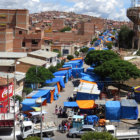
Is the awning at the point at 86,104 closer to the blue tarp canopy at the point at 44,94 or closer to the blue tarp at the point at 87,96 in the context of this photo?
the blue tarp at the point at 87,96

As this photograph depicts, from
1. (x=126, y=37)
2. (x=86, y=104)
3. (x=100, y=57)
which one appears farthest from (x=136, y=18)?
(x=86, y=104)

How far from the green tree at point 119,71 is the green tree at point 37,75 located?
5.10 meters

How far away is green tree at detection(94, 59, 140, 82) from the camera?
2242 centimetres

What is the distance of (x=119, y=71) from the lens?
22.7 meters

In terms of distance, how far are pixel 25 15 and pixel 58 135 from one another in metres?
34.3

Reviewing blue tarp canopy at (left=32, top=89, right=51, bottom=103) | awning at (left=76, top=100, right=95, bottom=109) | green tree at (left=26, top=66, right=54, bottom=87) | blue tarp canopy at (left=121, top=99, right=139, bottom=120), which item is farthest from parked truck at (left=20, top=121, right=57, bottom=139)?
green tree at (left=26, top=66, right=54, bottom=87)

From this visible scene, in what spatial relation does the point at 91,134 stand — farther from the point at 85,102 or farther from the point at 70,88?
the point at 70,88

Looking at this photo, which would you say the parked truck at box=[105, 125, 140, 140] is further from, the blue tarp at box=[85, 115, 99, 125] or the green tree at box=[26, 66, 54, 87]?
the green tree at box=[26, 66, 54, 87]

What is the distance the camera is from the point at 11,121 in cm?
1407

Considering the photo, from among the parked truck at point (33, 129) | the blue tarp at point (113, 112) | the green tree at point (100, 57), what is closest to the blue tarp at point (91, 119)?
the blue tarp at point (113, 112)

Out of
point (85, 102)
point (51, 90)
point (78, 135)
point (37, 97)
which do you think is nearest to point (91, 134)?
point (78, 135)

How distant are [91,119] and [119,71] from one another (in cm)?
827

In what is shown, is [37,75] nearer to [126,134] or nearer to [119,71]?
[119,71]

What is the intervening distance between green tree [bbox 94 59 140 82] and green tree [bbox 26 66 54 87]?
5103 millimetres
